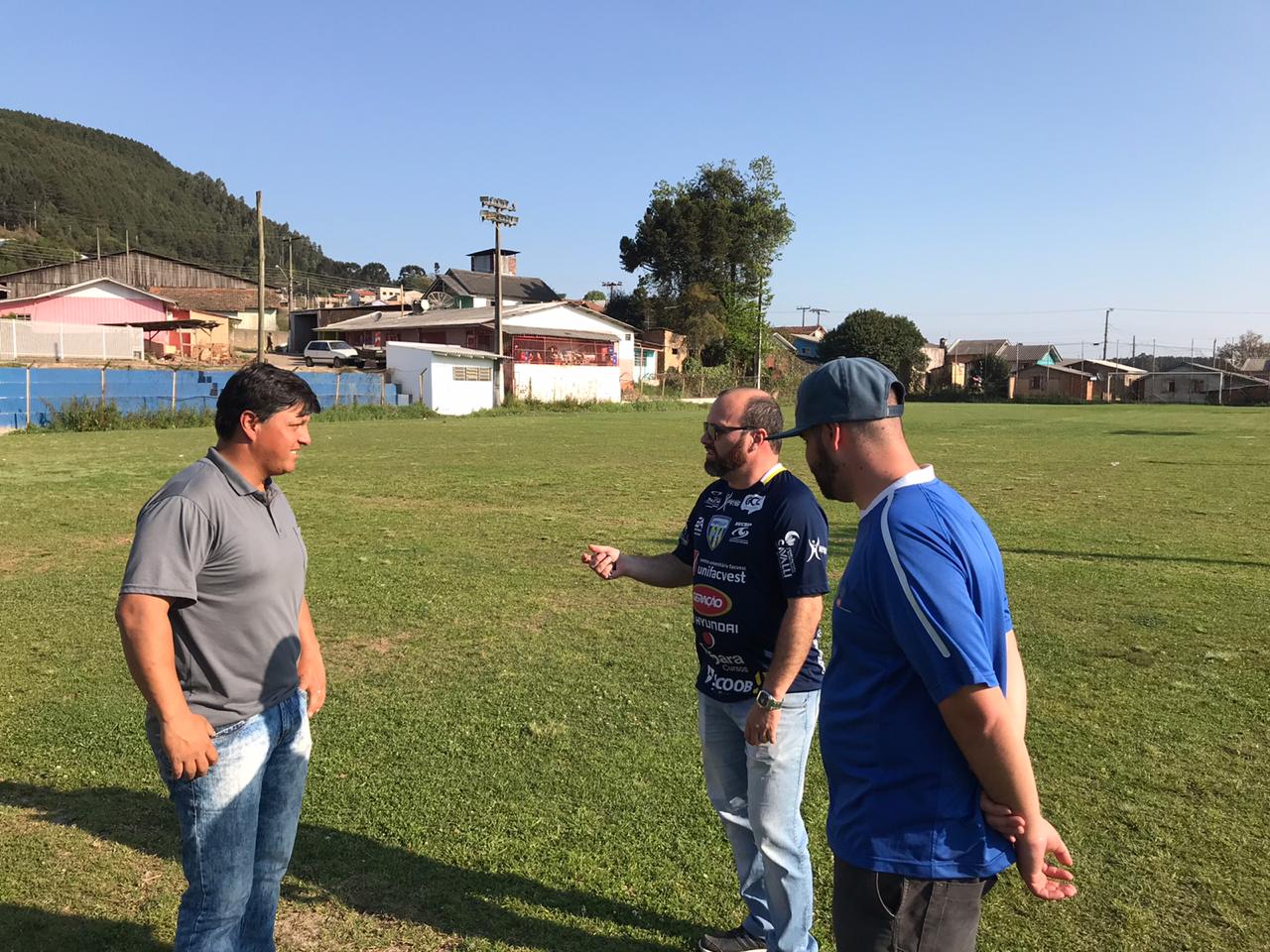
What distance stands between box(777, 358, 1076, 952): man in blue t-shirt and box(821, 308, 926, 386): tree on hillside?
245 ft

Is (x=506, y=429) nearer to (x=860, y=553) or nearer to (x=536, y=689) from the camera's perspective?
(x=536, y=689)

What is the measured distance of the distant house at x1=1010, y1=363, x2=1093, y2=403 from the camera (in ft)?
259

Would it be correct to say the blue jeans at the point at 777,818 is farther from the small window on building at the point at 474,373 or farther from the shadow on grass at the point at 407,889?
the small window on building at the point at 474,373

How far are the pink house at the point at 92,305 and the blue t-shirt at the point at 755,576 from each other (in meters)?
57.3

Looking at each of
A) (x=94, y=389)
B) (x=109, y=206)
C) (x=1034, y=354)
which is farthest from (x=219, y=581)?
(x=109, y=206)

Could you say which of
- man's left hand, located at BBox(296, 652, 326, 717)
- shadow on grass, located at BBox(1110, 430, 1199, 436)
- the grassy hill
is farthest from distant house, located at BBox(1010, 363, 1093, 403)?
the grassy hill

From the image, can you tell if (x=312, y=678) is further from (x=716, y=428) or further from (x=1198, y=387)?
(x=1198, y=387)

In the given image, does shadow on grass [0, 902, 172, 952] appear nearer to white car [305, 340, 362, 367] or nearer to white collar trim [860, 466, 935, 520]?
white collar trim [860, 466, 935, 520]

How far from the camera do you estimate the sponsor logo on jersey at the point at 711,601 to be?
2.95 m

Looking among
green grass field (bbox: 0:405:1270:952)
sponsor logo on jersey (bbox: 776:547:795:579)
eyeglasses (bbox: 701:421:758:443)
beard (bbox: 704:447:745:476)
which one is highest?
eyeglasses (bbox: 701:421:758:443)

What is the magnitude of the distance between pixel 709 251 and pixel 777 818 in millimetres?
70804

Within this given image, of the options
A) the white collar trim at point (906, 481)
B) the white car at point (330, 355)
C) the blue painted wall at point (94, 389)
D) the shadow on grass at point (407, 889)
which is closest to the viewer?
the white collar trim at point (906, 481)

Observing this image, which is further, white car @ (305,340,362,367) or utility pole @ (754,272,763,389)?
utility pole @ (754,272,763,389)

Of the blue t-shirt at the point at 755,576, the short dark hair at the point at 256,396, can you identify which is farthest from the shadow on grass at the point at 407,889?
the short dark hair at the point at 256,396
